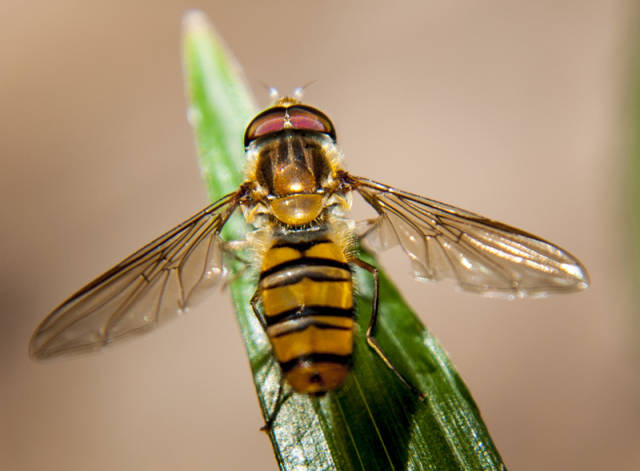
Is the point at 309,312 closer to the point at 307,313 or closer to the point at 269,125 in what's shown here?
the point at 307,313

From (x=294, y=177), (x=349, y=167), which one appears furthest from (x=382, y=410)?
(x=349, y=167)

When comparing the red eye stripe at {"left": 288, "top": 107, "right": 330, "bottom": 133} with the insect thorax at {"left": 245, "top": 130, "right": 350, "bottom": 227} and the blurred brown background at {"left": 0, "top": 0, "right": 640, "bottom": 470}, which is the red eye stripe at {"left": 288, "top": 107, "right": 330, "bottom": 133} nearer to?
the insect thorax at {"left": 245, "top": 130, "right": 350, "bottom": 227}

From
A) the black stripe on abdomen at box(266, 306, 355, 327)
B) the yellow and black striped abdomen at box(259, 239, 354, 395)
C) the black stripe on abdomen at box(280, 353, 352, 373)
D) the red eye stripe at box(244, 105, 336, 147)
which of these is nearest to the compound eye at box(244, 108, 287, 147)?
the red eye stripe at box(244, 105, 336, 147)

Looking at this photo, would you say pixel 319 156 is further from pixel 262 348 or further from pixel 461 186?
pixel 461 186

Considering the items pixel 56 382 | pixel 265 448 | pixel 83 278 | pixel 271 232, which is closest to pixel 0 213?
pixel 83 278

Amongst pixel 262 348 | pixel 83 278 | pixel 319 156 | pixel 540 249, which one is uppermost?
pixel 83 278

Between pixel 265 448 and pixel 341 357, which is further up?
pixel 265 448
